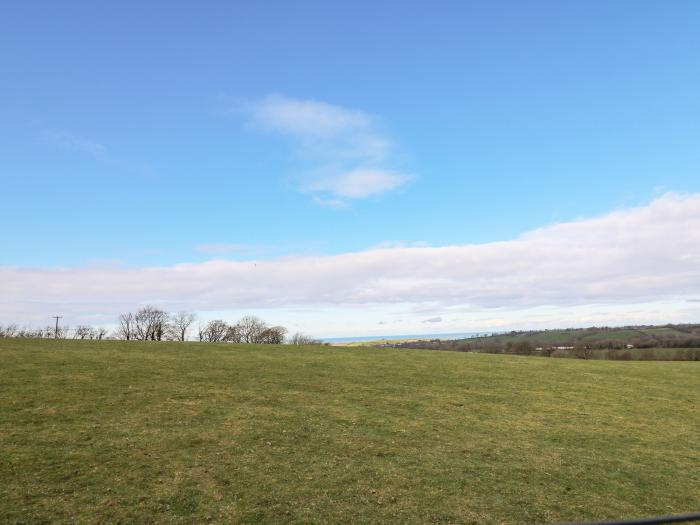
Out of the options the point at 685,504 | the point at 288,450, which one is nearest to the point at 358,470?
the point at 288,450

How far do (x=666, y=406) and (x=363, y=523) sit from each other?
21.3 meters

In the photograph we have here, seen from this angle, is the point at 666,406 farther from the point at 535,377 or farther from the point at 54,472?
the point at 54,472

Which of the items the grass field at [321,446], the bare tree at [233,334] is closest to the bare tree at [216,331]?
the bare tree at [233,334]

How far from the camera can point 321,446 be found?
14.2 meters

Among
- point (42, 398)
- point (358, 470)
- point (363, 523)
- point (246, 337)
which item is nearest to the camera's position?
point (363, 523)

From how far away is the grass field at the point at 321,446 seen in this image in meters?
10.4

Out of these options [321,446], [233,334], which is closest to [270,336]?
[233,334]

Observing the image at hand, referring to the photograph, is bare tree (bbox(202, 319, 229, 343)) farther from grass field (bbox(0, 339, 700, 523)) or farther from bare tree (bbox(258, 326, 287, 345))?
grass field (bbox(0, 339, 700, 523))

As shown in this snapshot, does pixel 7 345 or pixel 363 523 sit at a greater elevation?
pixel 7 345

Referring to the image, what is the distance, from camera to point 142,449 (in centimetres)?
1298

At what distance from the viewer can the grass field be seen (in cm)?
1043

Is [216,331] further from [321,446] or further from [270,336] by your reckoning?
[321,446]

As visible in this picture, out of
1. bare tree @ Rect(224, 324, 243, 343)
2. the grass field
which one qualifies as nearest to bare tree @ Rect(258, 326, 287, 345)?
bare tree @ Rect(224, 324, 243, 343)

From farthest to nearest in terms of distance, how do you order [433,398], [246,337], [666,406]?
1. [246,337]
2. [666,406]
3. [433,398]
